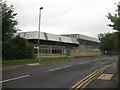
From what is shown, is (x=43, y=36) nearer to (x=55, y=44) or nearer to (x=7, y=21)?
(x=55, y=44)

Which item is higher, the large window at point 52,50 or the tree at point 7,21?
the tree at point 7,21

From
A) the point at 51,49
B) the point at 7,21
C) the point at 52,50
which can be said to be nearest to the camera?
the point at 7,21

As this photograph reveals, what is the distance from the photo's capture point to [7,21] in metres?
31.8

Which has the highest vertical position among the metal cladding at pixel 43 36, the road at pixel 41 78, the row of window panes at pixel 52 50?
the metal cladding at pixel 43 36

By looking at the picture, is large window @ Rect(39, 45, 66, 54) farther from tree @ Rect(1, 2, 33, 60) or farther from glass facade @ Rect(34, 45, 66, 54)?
tree @ Rect(1, 2, 33, 60)

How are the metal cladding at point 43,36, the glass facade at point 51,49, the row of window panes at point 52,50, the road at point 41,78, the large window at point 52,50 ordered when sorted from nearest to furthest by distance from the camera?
the road at point 41,78
the metal cladding at point 43,36
the glass facade at point 51,49
the row of window panes at point 52,50
the large window at point 52,50

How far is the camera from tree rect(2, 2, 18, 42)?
31.5 metres

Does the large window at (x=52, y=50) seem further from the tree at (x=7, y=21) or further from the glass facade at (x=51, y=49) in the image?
the tree at (x=7, y=21)

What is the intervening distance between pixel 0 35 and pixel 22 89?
20.9 meters

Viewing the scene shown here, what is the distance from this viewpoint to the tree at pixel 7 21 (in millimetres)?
31502

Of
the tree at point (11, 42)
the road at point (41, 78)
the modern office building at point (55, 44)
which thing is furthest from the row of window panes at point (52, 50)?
the road at point (41, 78)

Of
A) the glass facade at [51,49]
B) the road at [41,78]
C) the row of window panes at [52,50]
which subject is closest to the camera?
the road at [41,78]

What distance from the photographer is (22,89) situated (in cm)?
1138

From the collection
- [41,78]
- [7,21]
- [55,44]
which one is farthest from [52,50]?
[41,78]
